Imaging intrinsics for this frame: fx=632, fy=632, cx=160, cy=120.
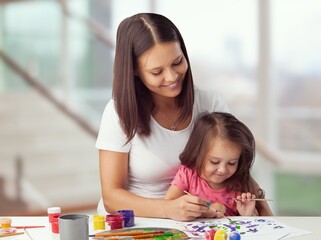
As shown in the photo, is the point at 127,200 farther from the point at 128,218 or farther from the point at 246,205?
the point at 246,205

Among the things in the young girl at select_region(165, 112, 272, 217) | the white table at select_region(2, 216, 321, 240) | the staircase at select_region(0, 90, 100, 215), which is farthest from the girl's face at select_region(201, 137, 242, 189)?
the staircase at select_region(0, 90, 100, 215)

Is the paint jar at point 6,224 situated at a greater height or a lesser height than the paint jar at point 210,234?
greater

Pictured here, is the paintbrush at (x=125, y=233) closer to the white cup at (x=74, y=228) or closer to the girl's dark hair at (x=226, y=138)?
the white cup at (x=74, y=228)

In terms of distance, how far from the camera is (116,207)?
219 cm

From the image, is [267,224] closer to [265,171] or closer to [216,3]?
[265,171]

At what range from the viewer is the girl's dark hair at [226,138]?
2141 millimetres

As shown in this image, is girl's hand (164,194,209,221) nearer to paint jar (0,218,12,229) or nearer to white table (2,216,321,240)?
white table (2,216,321,240)

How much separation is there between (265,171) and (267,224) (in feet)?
9.01

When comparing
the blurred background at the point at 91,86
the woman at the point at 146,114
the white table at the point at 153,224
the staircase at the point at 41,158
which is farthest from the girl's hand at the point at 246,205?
the staircase at the point at 41,158

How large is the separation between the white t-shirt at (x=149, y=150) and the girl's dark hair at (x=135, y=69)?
0.11 ft

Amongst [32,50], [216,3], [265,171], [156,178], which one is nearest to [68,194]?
[32,50]

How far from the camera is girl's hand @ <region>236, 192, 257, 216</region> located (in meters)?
2.10

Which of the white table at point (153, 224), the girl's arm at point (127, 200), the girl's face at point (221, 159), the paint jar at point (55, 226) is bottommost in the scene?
the white table at point (153, 224)

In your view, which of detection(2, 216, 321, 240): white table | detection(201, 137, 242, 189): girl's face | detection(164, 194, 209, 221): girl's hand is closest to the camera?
detection(2, 216, 321, 240): white table
